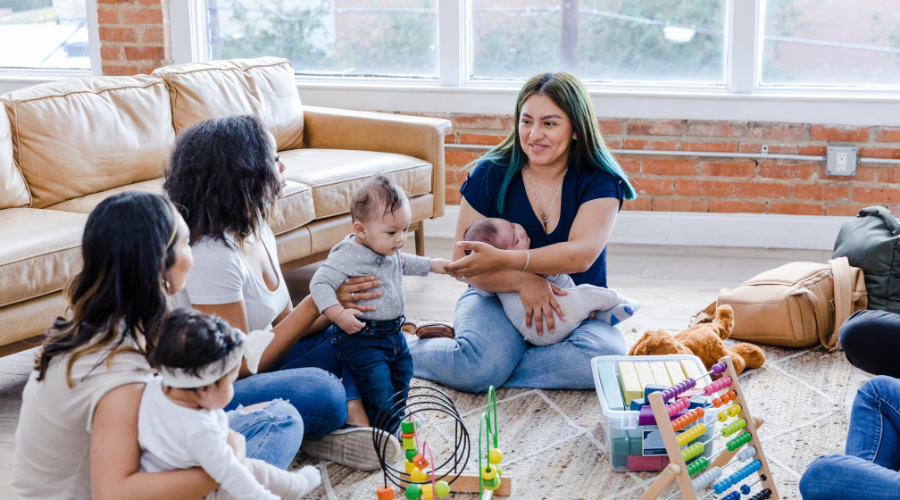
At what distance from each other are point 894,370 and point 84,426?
1807 millimetres

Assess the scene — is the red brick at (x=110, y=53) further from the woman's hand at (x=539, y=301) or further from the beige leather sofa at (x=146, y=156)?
the woman's hand at (x=539, y=301)

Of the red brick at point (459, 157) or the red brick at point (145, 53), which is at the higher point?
the red brick at point (145, 53)

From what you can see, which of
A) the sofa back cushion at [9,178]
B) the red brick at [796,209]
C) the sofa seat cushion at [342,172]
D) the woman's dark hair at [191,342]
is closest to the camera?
the woman's dark hair at [191,342]

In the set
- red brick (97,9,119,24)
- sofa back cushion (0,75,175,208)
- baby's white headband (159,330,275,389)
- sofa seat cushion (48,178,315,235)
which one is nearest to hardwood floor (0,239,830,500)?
sofa seat cushion (48,178,315,235)

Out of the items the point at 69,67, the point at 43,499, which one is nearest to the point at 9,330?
the point at 43,499

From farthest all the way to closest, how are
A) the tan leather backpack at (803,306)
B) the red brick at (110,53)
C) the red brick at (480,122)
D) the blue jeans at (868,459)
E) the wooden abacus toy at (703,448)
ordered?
1. the red brick at (110,53)
2. the red brick at (480,122)
3. the tan leather backpack at (803,306)
4. the wooden abacus toy at (703,448)
5. the blue jeans at (868,459)

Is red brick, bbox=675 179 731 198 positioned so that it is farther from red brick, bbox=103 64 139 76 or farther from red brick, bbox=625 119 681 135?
red brick, bbox=103 64 139 76

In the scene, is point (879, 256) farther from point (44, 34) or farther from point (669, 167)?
point (44, 34)

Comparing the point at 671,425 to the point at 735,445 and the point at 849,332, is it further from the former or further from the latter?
the point at 849,332

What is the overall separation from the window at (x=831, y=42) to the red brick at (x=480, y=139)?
4.09 feet

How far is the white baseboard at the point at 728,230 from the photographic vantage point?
3701 mm

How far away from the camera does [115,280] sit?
116 centimetres

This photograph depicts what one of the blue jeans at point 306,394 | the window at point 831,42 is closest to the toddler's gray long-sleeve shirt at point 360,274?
the blue jeans at point 306,394

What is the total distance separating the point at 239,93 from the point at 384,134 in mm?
620
